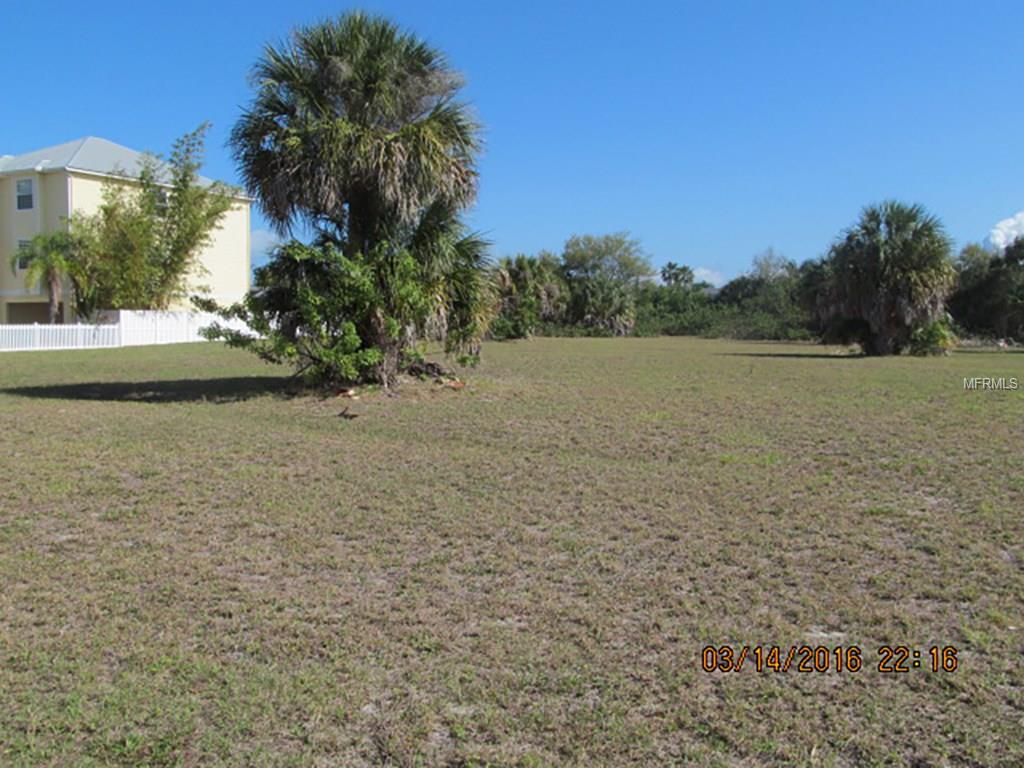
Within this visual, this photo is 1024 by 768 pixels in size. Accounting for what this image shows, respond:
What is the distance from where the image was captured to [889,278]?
27.6 m

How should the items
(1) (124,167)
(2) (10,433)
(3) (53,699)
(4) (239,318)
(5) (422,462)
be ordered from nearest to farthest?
(3) (53,699) → (5) (422,462) → (2) (10,433) → (4) (239,318) → (1) (124,167)

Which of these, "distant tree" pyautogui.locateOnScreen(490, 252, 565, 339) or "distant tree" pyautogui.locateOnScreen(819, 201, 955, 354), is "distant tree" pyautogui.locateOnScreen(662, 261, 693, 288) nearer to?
"distant tree" pyautogui.locateOnScreen(490, 252, 565, 339)

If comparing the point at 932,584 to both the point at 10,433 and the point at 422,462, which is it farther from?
the point at 10,433

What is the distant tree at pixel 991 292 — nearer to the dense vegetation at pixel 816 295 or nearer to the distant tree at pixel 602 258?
the dense vegetation at pixel 816 295

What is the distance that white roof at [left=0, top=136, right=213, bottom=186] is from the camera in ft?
113

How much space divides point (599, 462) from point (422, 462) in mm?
1748

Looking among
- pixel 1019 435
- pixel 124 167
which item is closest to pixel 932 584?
pixel 1019 435

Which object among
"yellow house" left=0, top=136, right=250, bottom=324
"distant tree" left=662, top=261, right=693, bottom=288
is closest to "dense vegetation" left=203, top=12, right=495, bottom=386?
"yellow house" left=0, top=136, right=250, bottom=324

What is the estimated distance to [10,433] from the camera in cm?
913

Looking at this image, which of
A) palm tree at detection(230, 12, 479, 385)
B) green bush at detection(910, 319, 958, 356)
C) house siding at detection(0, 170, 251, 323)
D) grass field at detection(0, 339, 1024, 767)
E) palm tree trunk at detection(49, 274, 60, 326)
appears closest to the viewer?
grass field at detection(0, 339, 1024, 767)

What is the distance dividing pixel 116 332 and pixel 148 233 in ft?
16.5

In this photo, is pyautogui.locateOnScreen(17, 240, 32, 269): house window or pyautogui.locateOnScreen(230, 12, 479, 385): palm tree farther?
pyautogui.locateOnScreen(17, 240, 32, 269): house window

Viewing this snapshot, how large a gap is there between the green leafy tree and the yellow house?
3.07 ft

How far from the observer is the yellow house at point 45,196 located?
3434 cm
